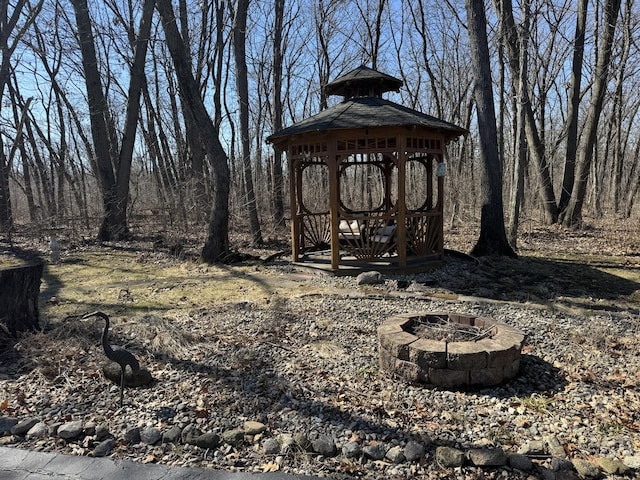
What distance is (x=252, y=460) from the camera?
2633mm

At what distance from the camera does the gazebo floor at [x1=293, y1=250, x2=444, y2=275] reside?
7996mm

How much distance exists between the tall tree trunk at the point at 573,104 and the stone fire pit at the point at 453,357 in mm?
12395

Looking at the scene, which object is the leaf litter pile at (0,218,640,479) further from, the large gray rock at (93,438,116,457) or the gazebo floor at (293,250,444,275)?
the gazebo floor at (293,250,444,275)

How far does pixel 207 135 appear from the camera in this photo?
9.19 m

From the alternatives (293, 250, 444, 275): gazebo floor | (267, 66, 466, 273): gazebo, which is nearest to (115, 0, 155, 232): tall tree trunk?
(267, 66, 466, 273): gazebo

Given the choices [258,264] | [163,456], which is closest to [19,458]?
[163,456]

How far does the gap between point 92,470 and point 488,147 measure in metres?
8.96

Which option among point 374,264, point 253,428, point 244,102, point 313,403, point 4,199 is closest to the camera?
point 253,428

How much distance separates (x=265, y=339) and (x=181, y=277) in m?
4.20

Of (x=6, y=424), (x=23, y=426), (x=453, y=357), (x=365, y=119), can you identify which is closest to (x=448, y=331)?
(x=453, y=357)

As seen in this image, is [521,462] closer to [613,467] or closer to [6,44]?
[613,467]

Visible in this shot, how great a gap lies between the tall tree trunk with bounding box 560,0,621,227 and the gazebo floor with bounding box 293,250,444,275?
7460 millimetres

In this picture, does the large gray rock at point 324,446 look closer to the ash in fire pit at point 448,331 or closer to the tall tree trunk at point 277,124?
the ash in fire pit at point 448,331

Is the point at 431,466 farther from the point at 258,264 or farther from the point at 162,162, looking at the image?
the point at 162,162
